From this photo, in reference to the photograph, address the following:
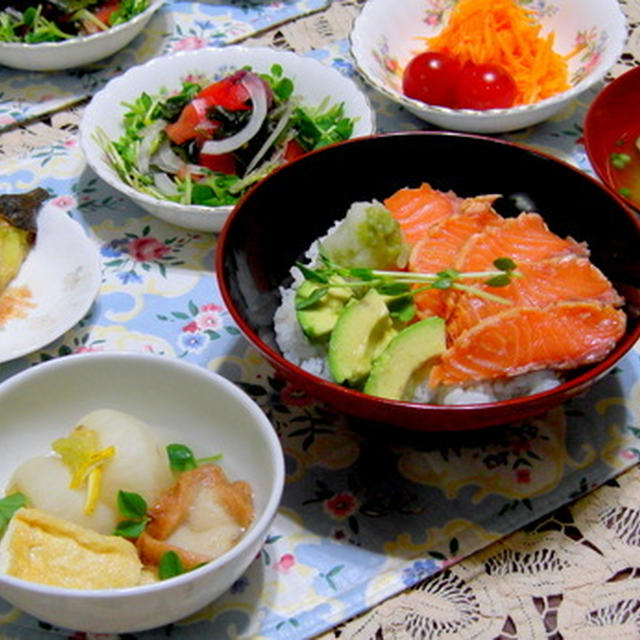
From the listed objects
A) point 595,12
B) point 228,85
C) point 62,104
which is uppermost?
point 595,12

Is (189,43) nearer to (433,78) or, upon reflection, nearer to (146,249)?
(433,78)

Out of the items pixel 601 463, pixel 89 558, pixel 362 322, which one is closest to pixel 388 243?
pixel 362 322

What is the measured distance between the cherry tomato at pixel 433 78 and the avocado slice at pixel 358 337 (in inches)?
28.5

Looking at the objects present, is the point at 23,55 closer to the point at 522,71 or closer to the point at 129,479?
the point at 522,71

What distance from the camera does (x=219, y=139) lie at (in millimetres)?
1564

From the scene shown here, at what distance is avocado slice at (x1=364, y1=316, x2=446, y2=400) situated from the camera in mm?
1047

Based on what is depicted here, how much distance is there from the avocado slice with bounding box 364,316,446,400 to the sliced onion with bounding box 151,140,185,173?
2.13ft

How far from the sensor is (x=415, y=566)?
1038 millimetres

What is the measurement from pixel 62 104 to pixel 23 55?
13 centimetres

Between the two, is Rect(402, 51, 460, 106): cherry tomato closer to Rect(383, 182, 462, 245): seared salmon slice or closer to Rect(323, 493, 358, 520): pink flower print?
Rect(383, 182, 462, 245): seared salmon slice

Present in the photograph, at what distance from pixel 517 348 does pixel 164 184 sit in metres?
0.73

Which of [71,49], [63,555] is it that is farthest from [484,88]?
[63,555]

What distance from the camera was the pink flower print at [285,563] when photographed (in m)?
1.04

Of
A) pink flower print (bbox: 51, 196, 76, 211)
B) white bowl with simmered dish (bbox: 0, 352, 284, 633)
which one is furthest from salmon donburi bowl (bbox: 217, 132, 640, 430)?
pink flower print (bbox: 51, 196, 76, 211)
